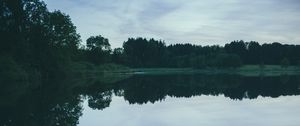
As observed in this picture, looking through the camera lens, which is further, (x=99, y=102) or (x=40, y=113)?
(x=99, y=102)

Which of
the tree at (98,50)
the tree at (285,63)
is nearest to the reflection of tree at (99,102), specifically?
the tree at (98,50)

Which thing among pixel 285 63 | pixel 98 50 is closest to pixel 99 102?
pixel 98 50

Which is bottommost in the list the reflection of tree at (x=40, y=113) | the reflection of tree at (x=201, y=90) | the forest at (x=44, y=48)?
the reflection of tree at (x=201, y=90)

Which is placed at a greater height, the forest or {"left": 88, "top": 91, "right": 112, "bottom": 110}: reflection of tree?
the forest

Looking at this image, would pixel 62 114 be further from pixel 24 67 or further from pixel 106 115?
pixel 24 67

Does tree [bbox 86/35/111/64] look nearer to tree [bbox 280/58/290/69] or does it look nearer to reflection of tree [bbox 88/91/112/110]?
tree [bbox 280/58/290/69]

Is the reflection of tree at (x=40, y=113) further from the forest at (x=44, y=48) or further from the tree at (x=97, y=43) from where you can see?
the tree at (x=97, y=43)

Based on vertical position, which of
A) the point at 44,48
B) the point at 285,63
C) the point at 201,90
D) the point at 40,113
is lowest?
the point at 201,90

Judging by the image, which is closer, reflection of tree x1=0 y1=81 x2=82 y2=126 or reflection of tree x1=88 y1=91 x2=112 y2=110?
reflection of tree x1=0 y1=81 x2=82 y2=126

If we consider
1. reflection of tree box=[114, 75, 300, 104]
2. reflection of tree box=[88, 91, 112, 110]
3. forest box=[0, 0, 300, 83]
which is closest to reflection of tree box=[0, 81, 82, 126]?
reflection of tree box=[88, 91, 112, 110]

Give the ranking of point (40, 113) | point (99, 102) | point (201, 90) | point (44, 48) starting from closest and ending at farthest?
point (40, 113) → point (99, 102) → point (201, 90) → point (44, 48)

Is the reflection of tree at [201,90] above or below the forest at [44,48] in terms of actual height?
below

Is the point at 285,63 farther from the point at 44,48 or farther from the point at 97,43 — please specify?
the point at 44,48

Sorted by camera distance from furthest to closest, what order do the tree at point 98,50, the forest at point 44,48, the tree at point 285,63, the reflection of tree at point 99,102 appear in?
the tree at point 285,63 < the tree at point 98,50 < the forest at point 44,48 < the reflection of tree at point 99,102
